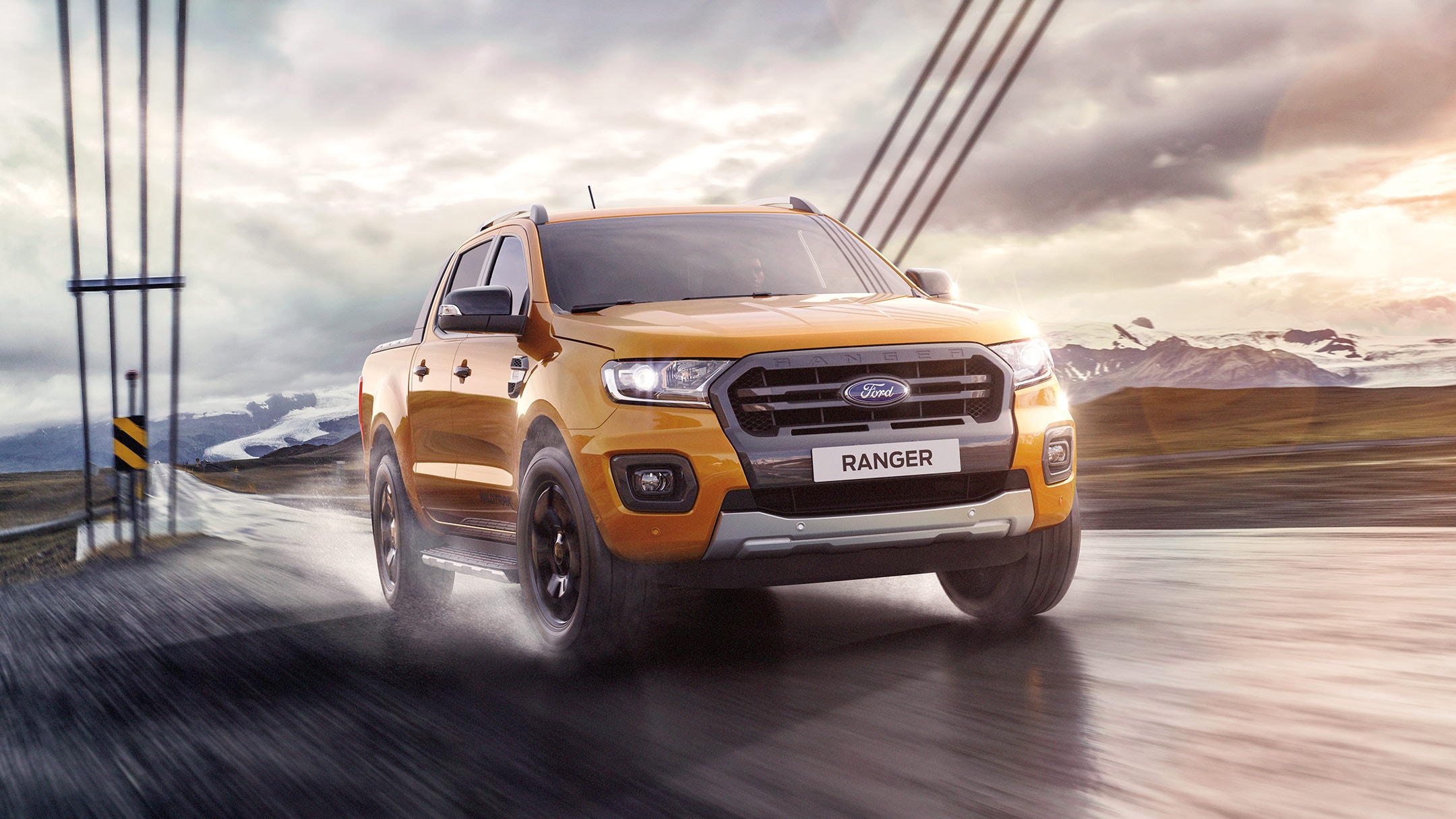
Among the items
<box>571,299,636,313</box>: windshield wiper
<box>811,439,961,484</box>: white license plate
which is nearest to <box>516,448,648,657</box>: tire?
<box>571,299,636,313</box>: windshield wiper

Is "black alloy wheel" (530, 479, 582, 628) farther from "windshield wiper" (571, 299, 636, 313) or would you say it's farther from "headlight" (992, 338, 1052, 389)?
"headlight" (992, 338, 1052, 389)

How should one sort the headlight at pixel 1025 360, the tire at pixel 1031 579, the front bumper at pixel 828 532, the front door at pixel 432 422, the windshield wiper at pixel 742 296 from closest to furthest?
the front bumper at pixel 828 532 < the headlight at pixel 1025 360 < the tire at pixel 1031 579 < the windshield wiper at pixel 742 296 < the front door at pixel 432 422

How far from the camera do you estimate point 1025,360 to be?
5203 millimetres

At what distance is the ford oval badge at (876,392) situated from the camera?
191 inches

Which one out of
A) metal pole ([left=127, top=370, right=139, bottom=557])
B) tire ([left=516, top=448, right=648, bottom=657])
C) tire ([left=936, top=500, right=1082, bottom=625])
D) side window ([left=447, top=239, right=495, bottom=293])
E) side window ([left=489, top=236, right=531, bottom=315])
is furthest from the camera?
metal pole ([left=127, top=370, right=139, bottom=557])

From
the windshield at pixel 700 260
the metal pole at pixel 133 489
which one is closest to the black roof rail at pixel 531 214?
the windshield at pixel 700 260

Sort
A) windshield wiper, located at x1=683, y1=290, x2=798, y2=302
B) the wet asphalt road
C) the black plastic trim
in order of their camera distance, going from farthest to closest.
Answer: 1. windshield wiper, located at x1=683, y1=290, x2=798, y2=302
2. the black plastic trim
3. the wet asphalt road

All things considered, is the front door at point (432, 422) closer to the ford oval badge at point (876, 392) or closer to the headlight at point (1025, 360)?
the ford oval badge at point (876, 392)

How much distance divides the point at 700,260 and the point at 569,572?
1723mm

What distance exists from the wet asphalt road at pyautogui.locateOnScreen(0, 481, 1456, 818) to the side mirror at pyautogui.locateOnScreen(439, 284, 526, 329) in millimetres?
1398

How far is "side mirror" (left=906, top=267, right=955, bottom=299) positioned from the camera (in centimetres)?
652

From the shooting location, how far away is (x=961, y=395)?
16.4ft

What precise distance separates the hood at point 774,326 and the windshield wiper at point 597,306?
57mm

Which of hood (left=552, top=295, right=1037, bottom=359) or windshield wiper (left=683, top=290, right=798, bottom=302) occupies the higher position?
windshield wiper (left=683, top=290, right=798, bottom=302)
